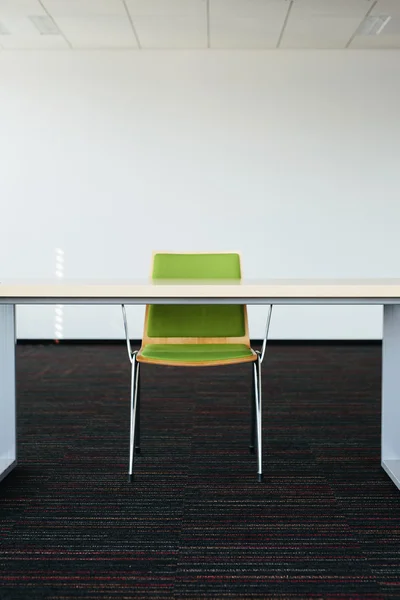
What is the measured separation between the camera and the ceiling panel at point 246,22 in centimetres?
427

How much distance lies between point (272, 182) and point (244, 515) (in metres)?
3.98

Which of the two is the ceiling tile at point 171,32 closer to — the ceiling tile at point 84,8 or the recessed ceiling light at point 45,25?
the ceiling tile at point 84,8

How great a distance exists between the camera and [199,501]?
198cm

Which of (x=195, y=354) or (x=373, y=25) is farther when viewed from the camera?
(x=373, y=25)

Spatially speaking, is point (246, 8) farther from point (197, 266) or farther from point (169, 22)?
point (197, 266)

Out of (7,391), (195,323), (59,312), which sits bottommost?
(7,391)

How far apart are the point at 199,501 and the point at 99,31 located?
163 inches

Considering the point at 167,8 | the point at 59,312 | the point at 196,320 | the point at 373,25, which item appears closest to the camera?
the point at 196,320

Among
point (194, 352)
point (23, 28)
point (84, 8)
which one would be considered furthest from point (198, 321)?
point (23, 28)

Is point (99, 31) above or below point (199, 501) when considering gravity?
above

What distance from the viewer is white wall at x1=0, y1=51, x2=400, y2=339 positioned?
5.29 metres

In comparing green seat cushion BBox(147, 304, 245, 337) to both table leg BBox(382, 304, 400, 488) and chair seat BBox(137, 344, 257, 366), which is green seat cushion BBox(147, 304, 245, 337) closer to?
chair seat BBox(137, 344, 257, 366)

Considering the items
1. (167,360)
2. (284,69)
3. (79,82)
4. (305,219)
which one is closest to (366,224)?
(305,219)

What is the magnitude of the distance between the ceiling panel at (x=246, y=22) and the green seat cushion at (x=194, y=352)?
9.58 ft
